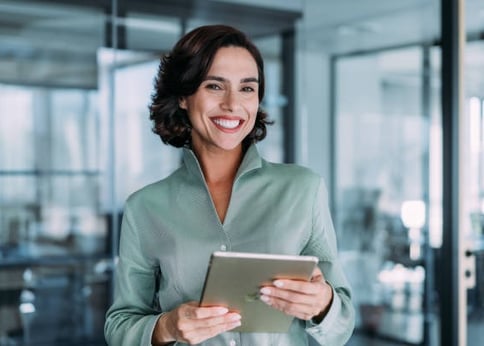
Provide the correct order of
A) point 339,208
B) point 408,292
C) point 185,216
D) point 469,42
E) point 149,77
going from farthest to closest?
point 339,208, point 408,292, point 149,77, point 469,42, point 185,216

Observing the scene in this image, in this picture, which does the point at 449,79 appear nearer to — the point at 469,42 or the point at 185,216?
the point at 469,42

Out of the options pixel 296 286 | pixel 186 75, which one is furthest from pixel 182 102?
pixel 296 286

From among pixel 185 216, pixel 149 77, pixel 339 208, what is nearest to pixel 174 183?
pixel 185 216

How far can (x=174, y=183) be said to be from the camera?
1.47 metres

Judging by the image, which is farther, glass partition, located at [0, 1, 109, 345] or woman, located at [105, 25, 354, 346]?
glass partition, located at [0, 1, 109, 345]

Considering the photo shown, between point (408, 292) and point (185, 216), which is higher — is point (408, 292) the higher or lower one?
the lower one

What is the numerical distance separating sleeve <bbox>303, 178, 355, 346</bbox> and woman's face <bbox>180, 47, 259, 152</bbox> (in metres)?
0.21

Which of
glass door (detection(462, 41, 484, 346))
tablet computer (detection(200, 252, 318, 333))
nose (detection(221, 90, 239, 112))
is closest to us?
tablet computer (detection(200, 252, 318, 333))

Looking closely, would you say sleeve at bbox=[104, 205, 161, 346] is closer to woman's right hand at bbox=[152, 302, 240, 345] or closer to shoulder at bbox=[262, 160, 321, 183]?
woman's right hand at bbox=[152, 302, 240, 345]

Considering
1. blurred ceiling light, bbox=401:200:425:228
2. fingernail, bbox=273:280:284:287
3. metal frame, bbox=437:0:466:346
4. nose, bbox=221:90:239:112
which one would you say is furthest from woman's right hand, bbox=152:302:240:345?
blurred ceiling light, bbox=401:200:425:228

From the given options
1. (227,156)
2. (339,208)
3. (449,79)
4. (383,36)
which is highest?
(383,36)

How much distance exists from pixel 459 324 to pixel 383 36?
1.75 m

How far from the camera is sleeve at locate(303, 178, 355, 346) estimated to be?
132 cm

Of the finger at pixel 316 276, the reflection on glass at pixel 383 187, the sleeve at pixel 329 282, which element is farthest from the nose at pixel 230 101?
the reflection on glass at pixel 383 187
